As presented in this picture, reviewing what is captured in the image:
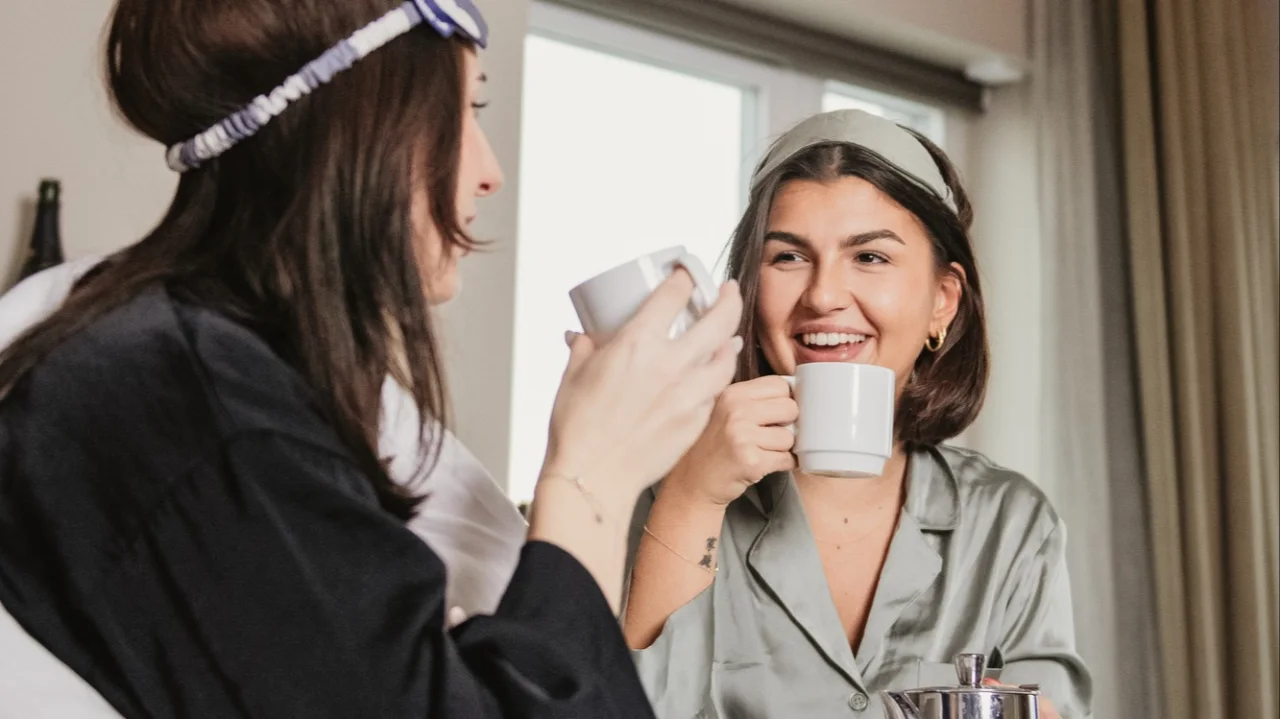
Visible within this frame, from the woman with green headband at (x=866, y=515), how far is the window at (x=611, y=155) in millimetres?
815

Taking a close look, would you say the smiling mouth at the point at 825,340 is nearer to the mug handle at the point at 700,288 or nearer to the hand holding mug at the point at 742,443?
the hand holding mug at the point at 742,443

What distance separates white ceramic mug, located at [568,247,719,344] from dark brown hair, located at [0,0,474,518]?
0.42 feet

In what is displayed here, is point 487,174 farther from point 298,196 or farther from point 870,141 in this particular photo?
point 870,141

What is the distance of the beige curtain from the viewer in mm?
2312

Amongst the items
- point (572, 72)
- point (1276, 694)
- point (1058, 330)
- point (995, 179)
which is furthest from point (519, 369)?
point (1276, 694)

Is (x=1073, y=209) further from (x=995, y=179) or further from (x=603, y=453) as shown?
(x=603, y=453)

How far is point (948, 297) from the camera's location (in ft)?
4.58

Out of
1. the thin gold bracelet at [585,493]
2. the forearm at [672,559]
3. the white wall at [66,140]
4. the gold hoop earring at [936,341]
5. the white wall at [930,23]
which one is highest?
the white wall at [930,23]

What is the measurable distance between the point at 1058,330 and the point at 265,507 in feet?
6.88

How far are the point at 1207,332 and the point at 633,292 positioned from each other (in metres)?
1.93

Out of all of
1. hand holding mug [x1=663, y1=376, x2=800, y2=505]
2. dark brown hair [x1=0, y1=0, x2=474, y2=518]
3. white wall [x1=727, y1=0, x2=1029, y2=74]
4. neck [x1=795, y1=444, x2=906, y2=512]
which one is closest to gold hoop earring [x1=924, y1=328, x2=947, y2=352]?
neck [x1=795, y1=444, x2=906, y2=512]

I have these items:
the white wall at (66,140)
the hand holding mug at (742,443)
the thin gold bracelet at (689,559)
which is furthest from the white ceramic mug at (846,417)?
the white wall at (66,140)

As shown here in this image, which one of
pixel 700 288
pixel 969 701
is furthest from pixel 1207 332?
pixel 700 288

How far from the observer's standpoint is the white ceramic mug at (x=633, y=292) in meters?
0.78
